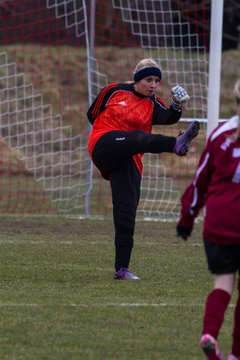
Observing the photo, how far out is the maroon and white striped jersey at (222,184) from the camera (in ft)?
17.3

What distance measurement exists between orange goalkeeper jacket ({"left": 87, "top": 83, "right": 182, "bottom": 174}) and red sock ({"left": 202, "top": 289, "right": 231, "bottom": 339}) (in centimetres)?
307

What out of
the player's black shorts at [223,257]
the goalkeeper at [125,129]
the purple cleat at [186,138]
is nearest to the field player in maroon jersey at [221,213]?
the player's black shorts at [223,257]

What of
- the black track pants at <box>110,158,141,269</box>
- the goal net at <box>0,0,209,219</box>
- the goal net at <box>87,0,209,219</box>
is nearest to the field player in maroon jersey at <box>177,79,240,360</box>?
the black track pants at <box>110,158,141,269</box>

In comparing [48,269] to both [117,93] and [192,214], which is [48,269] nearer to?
[117,93]

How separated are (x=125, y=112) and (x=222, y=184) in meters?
3.04

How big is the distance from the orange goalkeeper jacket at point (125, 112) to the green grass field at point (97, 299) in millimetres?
1070

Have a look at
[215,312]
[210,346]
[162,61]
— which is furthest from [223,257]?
[162,61]

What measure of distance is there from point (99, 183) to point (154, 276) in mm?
10173

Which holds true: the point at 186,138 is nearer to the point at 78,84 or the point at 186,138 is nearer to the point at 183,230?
the point at 183,230

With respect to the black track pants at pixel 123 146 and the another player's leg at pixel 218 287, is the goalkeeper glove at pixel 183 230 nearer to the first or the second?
the another player's leg at pixel 218 287

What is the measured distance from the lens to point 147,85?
829cm

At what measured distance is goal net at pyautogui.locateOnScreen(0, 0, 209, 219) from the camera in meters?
15.5

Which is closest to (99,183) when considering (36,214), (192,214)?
(36,214)

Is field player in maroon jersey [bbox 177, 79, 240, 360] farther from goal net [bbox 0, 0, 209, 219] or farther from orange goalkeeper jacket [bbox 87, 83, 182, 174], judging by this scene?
goal net [bbox 0, 0, 209, 219]
